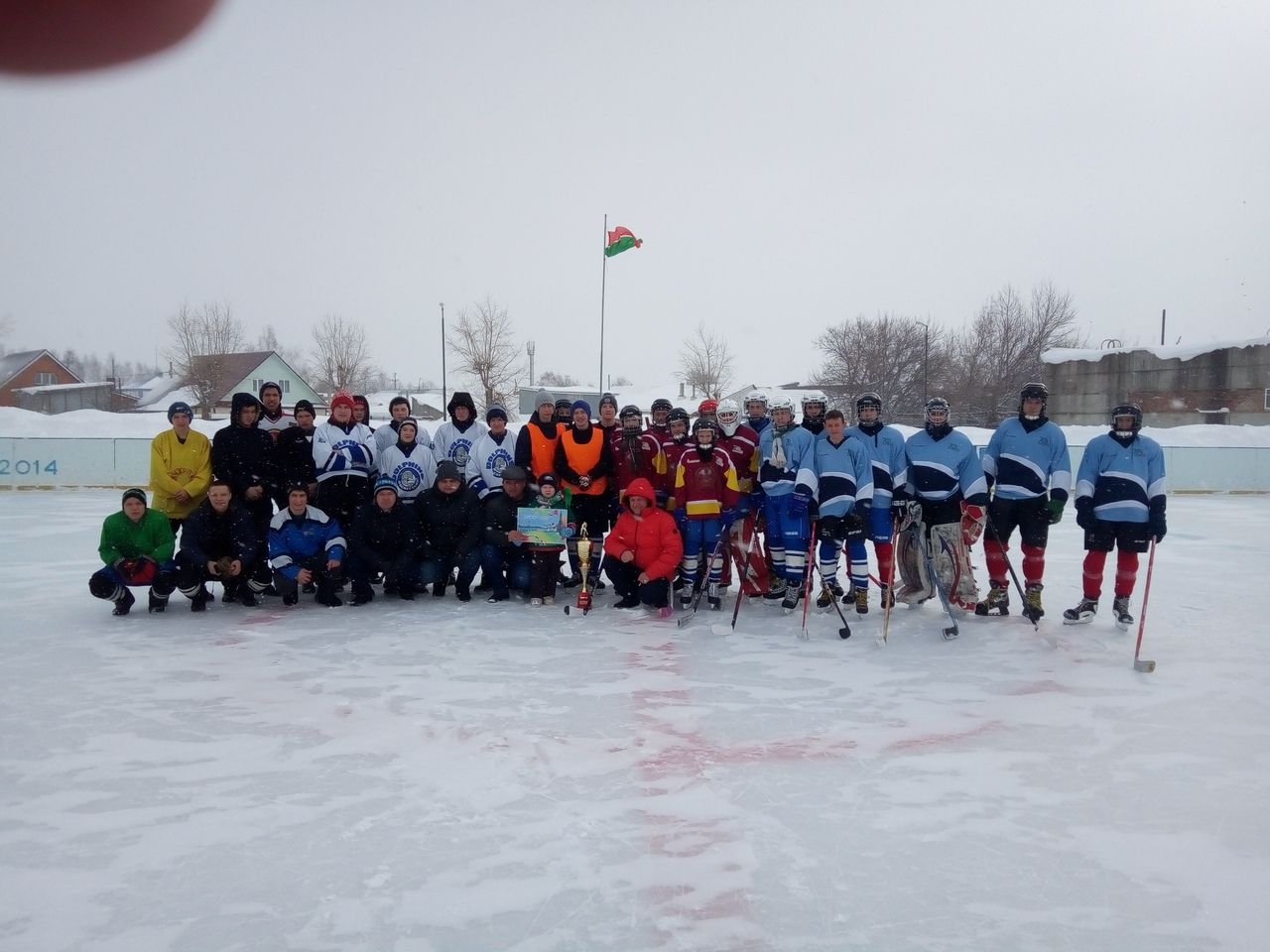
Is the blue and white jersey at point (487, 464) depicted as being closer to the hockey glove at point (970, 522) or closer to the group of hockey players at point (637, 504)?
the group of hockey players at point (637, 504)

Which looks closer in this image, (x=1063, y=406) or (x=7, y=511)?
(x=7, y=511)

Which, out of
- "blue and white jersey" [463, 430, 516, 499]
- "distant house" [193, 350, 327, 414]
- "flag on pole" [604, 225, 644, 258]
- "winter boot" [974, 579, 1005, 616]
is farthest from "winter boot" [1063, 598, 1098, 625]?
"distant house" [193, 350, 327, 414]

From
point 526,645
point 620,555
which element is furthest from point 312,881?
point 620,555

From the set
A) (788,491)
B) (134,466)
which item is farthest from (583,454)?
(134,466)

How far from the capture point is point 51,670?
4.27 meters

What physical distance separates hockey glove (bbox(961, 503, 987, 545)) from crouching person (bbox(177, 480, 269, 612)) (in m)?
4.76

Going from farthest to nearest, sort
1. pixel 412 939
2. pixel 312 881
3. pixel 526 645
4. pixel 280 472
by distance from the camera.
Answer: pixel 280 472 < pixel 526 645 < pixel 312 881 < pixel 412 939

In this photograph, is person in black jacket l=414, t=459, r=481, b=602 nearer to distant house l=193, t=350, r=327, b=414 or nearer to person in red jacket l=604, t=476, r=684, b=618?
person in red jacket l=604, t=476, r=684, b=618

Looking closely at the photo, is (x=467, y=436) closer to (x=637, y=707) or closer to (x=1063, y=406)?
(x=637, y=707)

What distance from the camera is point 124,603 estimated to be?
5.54 meters

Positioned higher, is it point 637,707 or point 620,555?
point 620,555

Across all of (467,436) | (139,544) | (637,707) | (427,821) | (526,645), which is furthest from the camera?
A: (467,436)

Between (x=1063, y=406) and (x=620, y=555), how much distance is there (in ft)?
78.1

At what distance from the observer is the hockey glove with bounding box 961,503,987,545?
541cm
